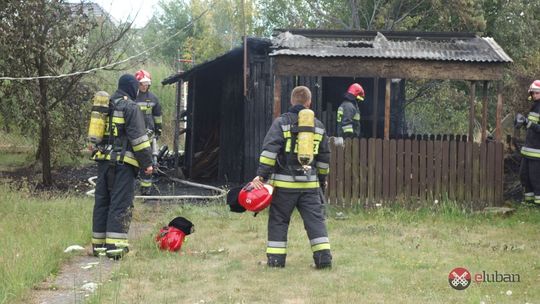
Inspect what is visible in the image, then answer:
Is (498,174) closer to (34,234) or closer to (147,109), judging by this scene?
(147,109)

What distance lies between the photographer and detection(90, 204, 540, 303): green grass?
21.7ft

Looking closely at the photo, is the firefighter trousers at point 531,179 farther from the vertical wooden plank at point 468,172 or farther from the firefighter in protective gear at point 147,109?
the firefighter in protective gear at point 147,109

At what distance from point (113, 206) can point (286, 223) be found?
1.93m

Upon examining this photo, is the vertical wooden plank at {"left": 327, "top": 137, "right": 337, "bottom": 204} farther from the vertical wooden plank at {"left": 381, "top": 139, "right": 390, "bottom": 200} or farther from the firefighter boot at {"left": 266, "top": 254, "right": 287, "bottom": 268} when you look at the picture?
the firefighter boot at {"left": 266, "top": 254, "right": 287, "bottom": 268}

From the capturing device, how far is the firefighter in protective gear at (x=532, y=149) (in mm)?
11867

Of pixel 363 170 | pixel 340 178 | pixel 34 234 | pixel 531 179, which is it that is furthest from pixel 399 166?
pixel 34 234

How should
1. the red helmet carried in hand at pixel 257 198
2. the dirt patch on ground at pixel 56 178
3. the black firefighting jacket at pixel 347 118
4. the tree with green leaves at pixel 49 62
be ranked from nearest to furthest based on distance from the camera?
the red helmet carried in hand at pixel 257 198 → the black firefighting jacket at pixel 347 118 → the tree with green leaves at pixel 49 62 → the dirt patch on ground at pixel 56 178

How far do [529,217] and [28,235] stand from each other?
7201 mm

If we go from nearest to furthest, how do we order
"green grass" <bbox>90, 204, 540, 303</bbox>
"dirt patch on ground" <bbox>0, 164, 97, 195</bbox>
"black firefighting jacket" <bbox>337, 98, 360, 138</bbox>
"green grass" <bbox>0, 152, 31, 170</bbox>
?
"green grass" <bbox>90, 204, 540, 303</bbox>, "black firefighting jacket" <bbox>337, 98, 360, 138</bbox>, "dirt patch on ground" <bbox>0, 164, 97, 195</bbox>, "green grass" <bbox>0, 152, 31, 170</bbox>

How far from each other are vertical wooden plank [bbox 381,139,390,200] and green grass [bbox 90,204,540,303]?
0.41 meters

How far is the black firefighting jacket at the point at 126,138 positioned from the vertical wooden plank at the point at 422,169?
541cm

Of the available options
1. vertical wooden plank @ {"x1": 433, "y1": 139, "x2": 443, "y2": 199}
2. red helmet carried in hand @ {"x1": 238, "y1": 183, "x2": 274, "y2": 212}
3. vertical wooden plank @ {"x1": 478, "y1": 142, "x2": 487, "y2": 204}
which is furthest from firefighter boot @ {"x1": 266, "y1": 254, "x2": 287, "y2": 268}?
vertical wooden plank @ {"x1": 478, "y1": 142, "x2": 487, "y2": 204}

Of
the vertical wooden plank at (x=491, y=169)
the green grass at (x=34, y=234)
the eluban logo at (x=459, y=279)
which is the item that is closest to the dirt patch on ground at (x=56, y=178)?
the green grass at (x=34, y=234)

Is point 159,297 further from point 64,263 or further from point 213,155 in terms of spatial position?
point 213,155
